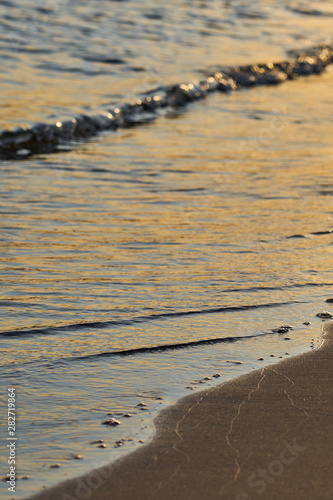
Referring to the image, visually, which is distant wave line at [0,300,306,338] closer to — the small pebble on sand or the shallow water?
the shallow water

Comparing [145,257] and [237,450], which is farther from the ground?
[237,450]

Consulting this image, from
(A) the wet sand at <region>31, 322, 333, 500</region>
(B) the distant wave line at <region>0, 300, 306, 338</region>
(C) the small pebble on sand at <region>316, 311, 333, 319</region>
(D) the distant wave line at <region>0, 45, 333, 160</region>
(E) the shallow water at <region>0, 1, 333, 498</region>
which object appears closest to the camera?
(A) the wet sand at <region>31, 322, 333, 500</region>

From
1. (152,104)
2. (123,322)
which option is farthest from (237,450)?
(152,104)

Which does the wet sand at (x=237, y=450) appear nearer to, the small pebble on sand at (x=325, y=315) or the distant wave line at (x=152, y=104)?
the small pebble on sand at (x=325, y=315)

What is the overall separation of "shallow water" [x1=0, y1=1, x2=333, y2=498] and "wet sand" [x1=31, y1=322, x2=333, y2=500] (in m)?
0.09

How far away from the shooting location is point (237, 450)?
2480 millimetres

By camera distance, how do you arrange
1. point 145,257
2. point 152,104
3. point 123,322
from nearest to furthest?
1. point 123,322
2. point 145,257
3. point 152,104

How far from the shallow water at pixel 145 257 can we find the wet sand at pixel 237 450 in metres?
0.09

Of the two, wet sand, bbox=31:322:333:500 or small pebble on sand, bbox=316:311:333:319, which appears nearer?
wet sand, bbox=31:322:333:500

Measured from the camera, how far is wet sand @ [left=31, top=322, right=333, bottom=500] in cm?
227

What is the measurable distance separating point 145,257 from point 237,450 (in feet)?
6.83

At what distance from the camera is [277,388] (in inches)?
116

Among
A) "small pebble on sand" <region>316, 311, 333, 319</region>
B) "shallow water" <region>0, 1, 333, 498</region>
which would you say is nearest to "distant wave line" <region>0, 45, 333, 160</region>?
"shallow water" <region>0, 1, 333, 498</region>

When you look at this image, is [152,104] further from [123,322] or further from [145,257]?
[123,322]
